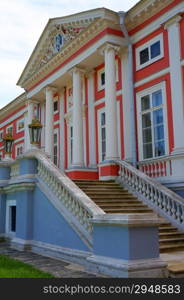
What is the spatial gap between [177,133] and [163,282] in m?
5.84

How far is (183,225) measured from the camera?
8070 mm

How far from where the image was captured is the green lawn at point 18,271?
18.4 feet

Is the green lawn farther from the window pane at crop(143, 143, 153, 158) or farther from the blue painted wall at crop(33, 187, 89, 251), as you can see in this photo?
the window pane at crop(143, 143, 153, 158)

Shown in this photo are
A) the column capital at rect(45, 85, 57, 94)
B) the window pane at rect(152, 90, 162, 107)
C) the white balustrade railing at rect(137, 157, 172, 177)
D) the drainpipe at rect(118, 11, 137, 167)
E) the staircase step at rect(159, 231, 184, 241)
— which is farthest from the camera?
the column capital at rect(45, 85, 57, 94)

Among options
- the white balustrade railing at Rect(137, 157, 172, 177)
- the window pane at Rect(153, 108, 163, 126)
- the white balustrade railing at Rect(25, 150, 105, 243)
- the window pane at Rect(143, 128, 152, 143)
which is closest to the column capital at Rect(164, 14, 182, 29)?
the window pane at Rect(153, 108, 163, 126)

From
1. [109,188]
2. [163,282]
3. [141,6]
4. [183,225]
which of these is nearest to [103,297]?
[163,282]

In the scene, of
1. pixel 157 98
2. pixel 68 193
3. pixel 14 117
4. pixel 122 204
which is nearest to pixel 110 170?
pixel 122 204

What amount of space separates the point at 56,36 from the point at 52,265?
11.4m

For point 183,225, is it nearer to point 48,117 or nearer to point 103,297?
point 103,297

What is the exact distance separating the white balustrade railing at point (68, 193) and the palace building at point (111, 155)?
2cm

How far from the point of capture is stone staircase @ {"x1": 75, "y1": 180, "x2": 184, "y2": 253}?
7487 mm

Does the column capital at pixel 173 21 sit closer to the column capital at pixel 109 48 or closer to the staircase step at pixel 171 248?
the column capital at pixel 109 48

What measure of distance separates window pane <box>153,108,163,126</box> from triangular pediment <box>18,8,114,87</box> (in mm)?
3898

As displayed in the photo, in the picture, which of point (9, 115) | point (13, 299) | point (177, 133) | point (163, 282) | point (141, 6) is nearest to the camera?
point (13, 299)
